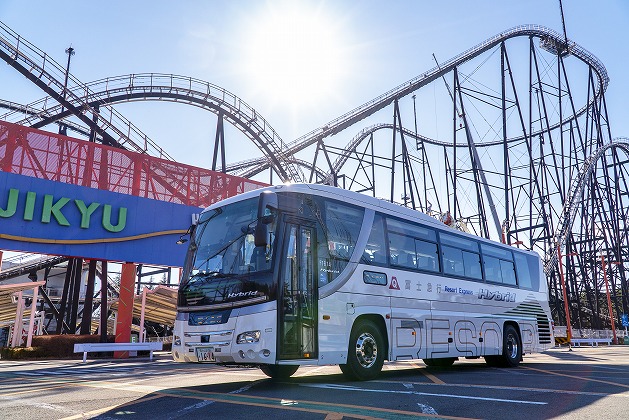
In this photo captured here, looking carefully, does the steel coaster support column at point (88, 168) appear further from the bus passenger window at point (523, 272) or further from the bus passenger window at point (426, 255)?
the bus passenger window at point (523, 272)

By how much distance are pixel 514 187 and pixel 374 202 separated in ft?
76.5

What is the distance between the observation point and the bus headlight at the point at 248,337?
21.8ft

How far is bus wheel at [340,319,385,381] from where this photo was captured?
25.7 feet

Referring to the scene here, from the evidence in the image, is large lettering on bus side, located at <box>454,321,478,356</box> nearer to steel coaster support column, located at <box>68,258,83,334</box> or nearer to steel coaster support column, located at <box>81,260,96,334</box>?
steel coaster support column, located at <box>81,260,96,334</box>

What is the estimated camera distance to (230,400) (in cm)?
582

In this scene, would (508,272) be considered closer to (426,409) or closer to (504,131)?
(426,409)

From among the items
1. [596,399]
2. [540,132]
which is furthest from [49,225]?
[540,132]

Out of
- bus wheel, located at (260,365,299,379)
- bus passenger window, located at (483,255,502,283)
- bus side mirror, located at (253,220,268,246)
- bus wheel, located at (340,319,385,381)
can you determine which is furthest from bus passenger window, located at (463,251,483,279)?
bus side mirror, located at (253,220,268,246)

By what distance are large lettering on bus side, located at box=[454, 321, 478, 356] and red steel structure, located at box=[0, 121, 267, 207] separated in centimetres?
1505

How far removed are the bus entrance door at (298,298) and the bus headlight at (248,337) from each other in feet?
1.07

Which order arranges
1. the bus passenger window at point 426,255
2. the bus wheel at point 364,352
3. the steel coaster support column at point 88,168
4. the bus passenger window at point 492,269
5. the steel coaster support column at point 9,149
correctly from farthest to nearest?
the steel coaster support column at point 88,168
the steel coaster support column at point 9,149
the bus passenger window at point 492,269
the bus passenger window at point 426,255
the bus wheel at point 364,352

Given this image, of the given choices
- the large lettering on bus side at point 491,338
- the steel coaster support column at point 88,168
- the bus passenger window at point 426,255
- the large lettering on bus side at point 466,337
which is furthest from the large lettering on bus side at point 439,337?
the steel coaster support column at point 88,168

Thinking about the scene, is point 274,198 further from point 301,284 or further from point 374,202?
point 374,202

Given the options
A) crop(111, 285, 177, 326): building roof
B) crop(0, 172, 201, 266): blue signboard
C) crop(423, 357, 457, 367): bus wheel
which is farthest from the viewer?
crop(111, 285, 177, 326): building roof
